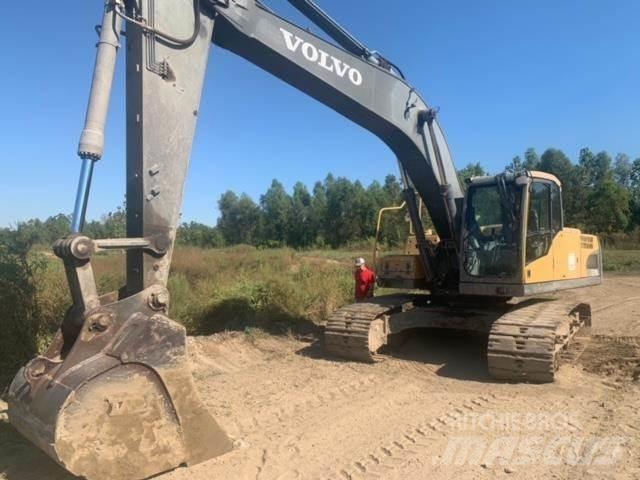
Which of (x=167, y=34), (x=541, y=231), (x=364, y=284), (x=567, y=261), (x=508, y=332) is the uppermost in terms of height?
(x=167, y=34)

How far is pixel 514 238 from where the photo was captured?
705cm

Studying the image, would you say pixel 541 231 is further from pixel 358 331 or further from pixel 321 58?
pixel 321 58

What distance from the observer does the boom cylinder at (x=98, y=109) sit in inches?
144

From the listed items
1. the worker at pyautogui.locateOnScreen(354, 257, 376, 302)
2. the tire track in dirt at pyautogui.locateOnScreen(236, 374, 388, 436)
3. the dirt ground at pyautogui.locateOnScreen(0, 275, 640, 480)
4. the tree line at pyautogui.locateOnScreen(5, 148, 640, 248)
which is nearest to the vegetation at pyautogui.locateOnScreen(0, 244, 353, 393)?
the worker at pyautogui.locateOnScreen(354, 257, 376, 302)

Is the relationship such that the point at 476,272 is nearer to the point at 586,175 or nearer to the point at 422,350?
the point at 422,350

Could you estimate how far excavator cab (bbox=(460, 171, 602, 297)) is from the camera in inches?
276

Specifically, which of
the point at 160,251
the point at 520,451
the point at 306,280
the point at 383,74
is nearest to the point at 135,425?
the point at 160,251

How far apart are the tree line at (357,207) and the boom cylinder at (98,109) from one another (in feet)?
77.4

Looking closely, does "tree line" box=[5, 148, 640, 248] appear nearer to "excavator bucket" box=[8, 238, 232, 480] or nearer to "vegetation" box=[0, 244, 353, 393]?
"vegetation" box=[0, 244, 353, 393]

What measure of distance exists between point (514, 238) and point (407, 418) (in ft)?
10.0

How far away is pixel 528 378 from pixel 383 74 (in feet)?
13.1

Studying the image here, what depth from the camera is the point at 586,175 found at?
53750 mm

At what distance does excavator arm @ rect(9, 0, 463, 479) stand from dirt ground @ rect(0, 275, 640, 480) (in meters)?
0.45

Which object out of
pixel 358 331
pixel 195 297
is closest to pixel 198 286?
pixel 195 297
